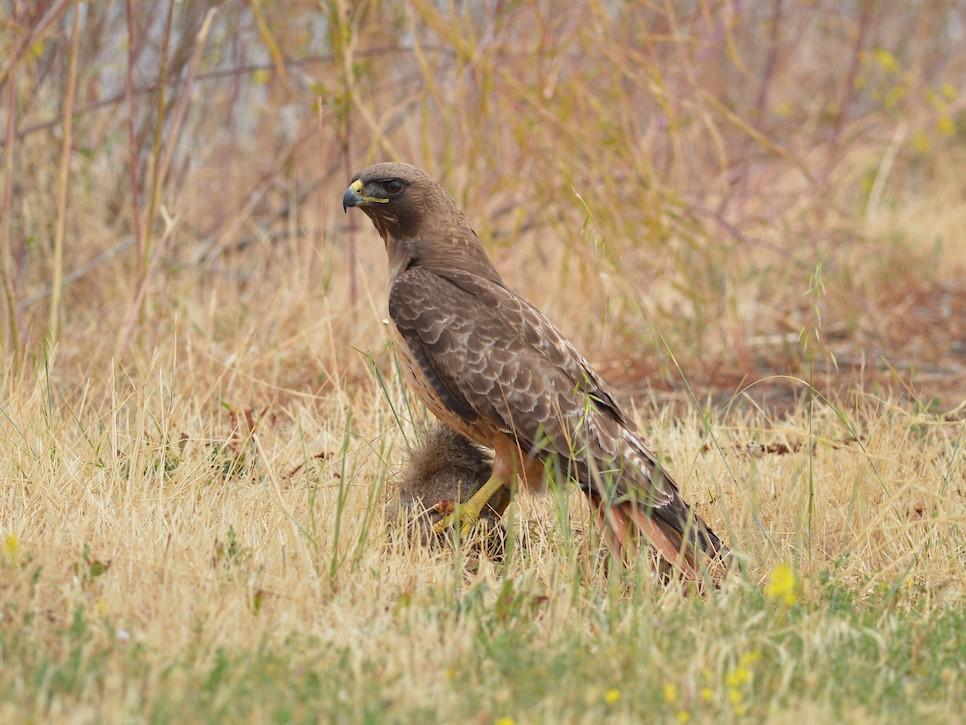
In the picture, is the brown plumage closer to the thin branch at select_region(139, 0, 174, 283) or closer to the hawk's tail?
the hawk's tail

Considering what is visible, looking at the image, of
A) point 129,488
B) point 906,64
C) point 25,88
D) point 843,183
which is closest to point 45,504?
point 129,488

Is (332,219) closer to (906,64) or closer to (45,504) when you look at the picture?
(45,504)

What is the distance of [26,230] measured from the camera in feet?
21.4

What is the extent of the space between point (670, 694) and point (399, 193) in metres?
2.36

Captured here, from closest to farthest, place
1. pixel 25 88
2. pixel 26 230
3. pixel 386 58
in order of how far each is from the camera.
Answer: pixel 26 230, pixel 25 88, pixel 386 58

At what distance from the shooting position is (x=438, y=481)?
438cm

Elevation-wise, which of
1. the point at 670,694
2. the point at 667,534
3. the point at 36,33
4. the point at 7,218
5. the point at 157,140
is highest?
the point at 36,33

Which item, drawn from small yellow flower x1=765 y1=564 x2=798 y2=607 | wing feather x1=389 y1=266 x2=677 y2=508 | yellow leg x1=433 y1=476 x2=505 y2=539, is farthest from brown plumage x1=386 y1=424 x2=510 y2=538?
small yellow flower x1=765 y1=564 x2=798 y2=607

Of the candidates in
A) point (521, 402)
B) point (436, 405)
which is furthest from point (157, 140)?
point (521, 402)

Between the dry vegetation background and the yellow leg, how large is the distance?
0.18 metres

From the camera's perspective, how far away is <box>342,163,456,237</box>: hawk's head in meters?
4.71

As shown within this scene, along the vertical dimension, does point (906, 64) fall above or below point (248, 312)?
above

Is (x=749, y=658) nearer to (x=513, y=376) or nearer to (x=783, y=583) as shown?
(x=783, y=583)

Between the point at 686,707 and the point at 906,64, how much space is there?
36.4 feet
